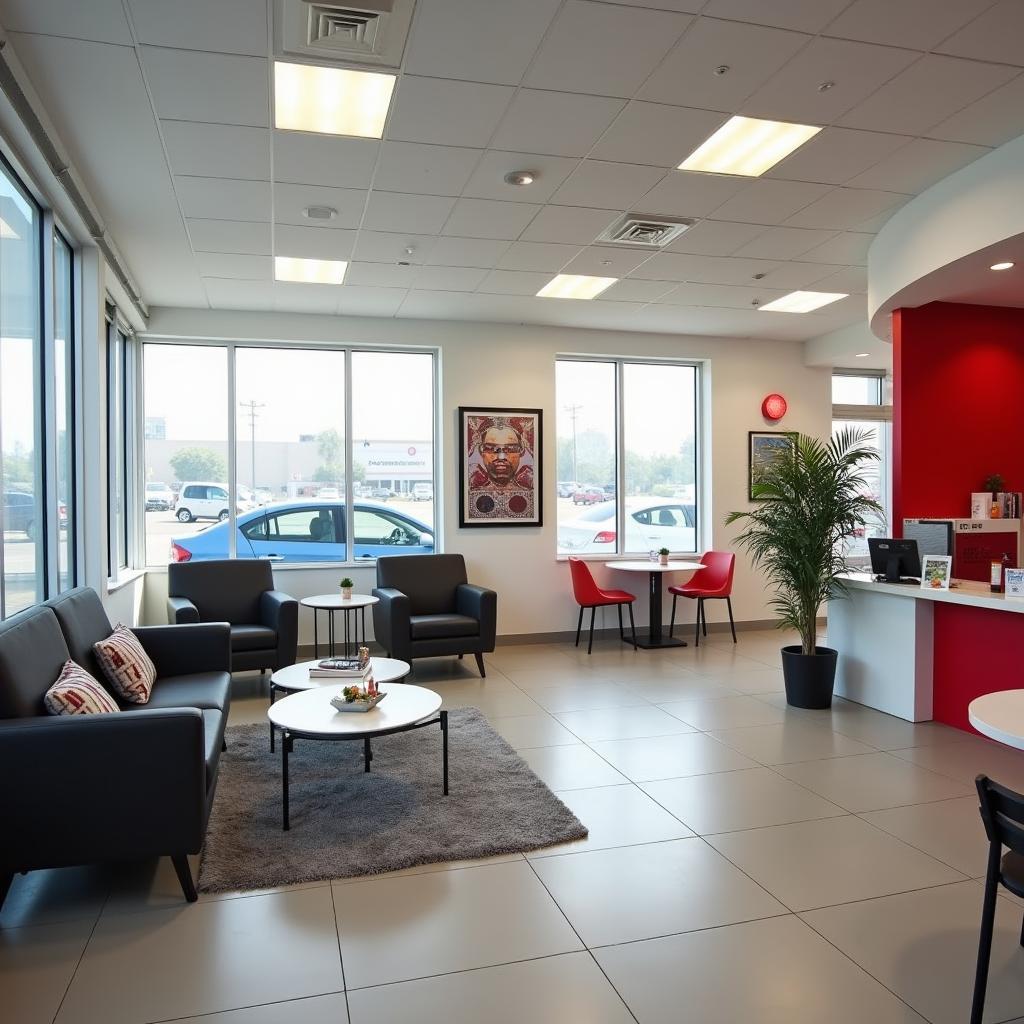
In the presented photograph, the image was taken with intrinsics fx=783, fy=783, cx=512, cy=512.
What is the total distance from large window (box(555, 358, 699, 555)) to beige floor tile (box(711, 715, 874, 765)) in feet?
11.9

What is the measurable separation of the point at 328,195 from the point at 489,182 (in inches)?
37.6

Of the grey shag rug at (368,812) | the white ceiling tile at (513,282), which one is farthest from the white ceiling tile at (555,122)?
the grey shag rug at (368,812)

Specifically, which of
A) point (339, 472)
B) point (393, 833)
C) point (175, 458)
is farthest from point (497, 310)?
point (393, 833)

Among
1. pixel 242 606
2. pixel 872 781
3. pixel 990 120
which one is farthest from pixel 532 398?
pixel 872 781

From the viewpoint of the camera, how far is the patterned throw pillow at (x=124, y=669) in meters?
3.74

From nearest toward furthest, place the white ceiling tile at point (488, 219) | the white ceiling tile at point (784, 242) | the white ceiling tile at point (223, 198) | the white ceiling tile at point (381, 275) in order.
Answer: the white ceiling tile at point (223, 198), the white ceiling tile at point (488, 219), the white ceiling tile at point (784, 242), the white ceiling tile at point (381, 275)

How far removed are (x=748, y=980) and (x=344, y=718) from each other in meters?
2.00

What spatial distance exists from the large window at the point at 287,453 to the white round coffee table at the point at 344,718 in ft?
12.1

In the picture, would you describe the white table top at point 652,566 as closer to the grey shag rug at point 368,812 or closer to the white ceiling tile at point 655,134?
the grey shag rug at point 368,812

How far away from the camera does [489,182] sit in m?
4.39

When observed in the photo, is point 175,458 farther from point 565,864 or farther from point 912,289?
point 912,289

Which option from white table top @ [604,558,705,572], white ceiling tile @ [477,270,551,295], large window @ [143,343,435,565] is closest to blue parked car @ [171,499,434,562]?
large window @ [143,343,435,565]

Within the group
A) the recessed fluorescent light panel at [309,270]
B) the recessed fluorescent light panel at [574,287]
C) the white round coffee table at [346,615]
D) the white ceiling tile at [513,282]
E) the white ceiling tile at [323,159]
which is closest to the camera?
the white ceiling tile at [323,159]

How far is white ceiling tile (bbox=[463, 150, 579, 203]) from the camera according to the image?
410cm
